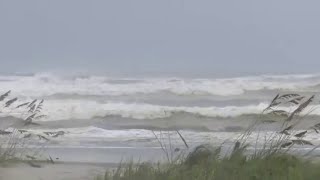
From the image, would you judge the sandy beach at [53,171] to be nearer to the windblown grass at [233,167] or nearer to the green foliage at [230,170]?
the windblown grass at [233,167]

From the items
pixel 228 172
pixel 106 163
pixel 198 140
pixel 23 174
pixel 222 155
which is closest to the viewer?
pixel 228 172

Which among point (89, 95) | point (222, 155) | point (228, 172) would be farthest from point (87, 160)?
point (89, 95)

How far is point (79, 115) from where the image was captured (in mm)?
12070

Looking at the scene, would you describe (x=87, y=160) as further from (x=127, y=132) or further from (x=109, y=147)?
(x=127, y=132)

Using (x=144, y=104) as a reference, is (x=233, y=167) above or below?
below

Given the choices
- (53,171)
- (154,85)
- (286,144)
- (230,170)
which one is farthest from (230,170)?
(154,85)

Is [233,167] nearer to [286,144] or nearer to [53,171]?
[286,144]

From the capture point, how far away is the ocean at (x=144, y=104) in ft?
34.0

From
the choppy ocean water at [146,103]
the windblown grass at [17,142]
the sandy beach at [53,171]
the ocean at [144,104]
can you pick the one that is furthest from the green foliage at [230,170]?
the choppy ocean water at [146,103]

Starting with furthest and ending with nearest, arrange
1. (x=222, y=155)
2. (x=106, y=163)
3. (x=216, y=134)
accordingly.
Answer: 1. (x=216, y=134)
2. (x=106, y=163)
3. (x=222, y=155)

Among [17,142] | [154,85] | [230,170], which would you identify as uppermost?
[154,85]

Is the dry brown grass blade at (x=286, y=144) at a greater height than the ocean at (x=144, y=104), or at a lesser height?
lesser

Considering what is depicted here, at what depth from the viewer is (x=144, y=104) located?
13016mm

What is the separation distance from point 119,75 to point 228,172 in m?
8.81
